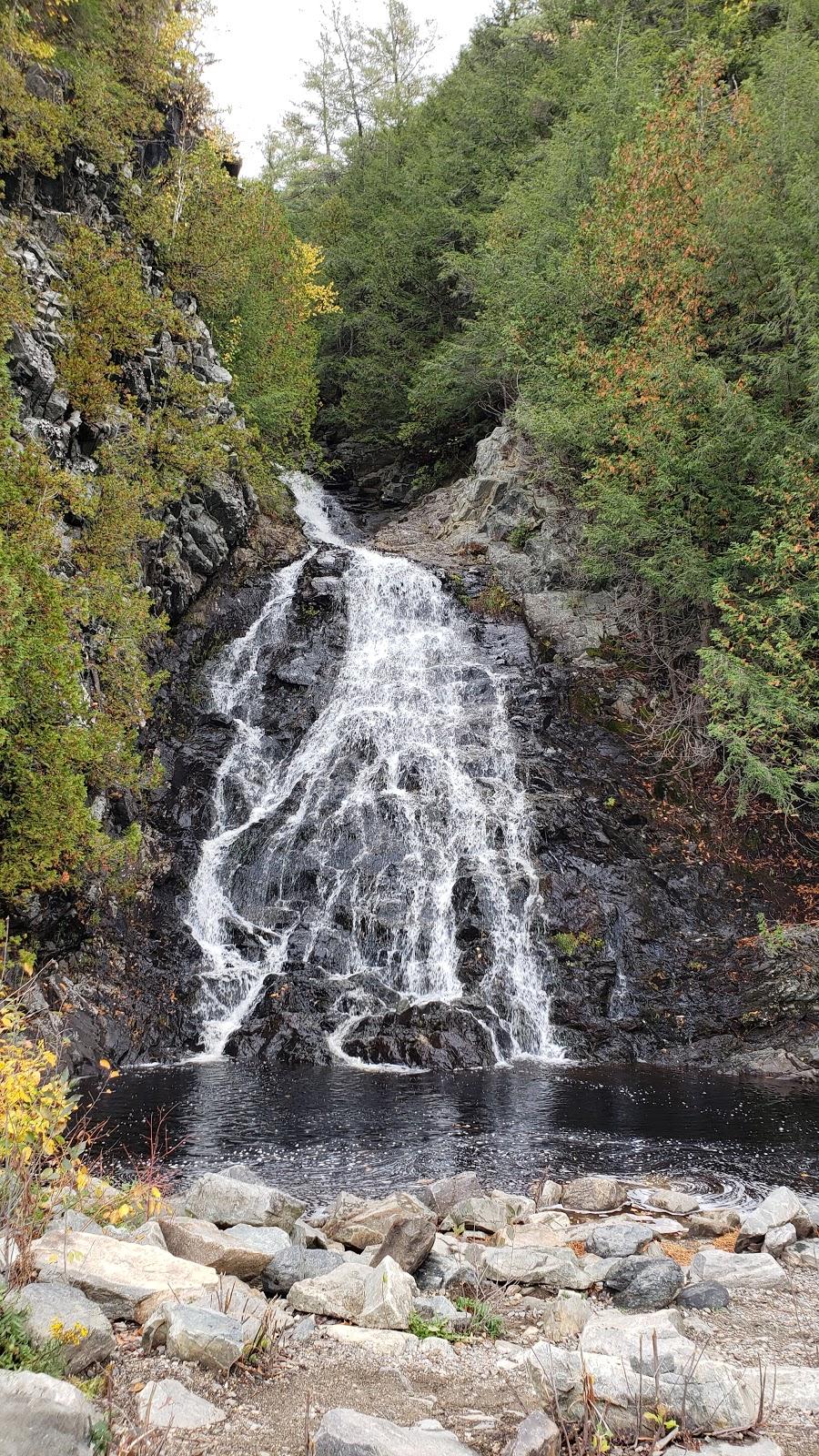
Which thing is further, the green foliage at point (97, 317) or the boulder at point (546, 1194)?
the green foliage at point (97, 317)

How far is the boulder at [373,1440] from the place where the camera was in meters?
3.16

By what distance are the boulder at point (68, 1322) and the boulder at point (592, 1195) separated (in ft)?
17.9

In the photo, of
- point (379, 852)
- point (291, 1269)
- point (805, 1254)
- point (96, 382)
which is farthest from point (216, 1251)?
point (96, 382)

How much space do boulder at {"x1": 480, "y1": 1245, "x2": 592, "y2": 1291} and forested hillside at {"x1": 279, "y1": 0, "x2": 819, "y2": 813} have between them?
11.1 m

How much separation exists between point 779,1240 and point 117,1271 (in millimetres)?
5077

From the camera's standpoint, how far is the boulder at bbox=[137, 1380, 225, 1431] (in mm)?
3494

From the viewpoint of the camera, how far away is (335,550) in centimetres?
2602

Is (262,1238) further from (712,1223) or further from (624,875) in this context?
(624,875)

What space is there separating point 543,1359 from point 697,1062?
10.5m

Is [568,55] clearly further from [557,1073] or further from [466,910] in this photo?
[557,1073]

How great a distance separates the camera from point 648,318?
20734 mm

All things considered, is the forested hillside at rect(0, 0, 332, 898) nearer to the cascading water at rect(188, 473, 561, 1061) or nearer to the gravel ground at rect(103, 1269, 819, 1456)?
the cascading water at rect(188, 473, 561, 1061)

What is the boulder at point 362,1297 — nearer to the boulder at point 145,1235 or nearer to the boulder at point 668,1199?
the boulder at point 145,1235

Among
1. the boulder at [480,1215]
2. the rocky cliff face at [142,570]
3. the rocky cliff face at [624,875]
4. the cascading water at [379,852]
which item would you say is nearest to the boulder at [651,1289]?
the boulder at [480,1215]
